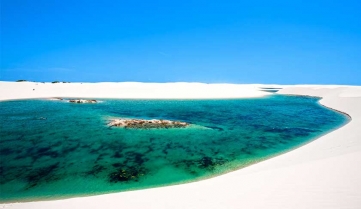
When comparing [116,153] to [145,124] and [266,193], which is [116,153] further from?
[266,193]

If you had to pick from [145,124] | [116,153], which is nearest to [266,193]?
[116,153]

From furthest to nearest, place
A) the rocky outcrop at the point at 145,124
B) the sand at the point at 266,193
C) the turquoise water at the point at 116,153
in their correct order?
the rocky outcrop at the point at 145,124 < the turquoise water at the point at 116,153 < the sand at the point at 266,193

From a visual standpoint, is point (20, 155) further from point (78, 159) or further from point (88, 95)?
point (88, 95)

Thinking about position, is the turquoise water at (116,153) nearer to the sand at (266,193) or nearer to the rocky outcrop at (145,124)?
the rocky outcrop at (145,124)

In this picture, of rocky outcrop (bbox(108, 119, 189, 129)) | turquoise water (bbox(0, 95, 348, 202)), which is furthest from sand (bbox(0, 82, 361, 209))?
rocky outcrop (bbox(108, 119, 189, 129))

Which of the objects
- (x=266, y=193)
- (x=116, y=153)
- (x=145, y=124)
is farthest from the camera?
(x=145, y=124)

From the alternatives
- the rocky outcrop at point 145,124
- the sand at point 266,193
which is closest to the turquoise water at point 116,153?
the rocky outcrop at point 145,124

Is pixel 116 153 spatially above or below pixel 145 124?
below

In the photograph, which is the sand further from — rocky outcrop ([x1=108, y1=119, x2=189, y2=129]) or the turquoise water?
rocky outcrop ([x1=108, y1=119, x2=189, y2=129])

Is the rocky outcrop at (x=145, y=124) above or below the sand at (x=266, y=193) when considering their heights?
above

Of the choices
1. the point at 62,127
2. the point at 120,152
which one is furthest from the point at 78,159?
the point at 62,127

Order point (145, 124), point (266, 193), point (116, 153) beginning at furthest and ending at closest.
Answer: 1. point (145, 124)
2. point (116, 153)
3. point (266, 193)
